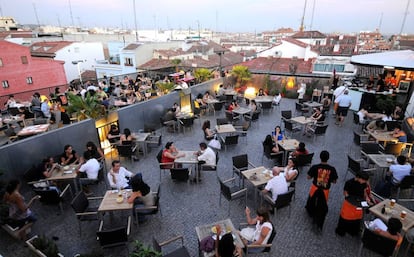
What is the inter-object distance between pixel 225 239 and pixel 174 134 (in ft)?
25.0

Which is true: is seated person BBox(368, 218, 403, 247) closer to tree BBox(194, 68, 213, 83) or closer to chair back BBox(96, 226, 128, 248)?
chair back BBox(96, 226, 128, 248)

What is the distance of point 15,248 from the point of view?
197 inches

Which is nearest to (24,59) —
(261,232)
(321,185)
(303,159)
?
(303,159)

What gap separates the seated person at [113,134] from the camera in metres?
8.69

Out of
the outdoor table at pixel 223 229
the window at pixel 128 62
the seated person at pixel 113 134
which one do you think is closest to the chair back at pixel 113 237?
the outdoor table at pixel 223 229

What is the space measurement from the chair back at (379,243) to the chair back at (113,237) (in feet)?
13.6

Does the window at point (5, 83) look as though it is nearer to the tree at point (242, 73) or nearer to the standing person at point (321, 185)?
the tree at point (242, 73)

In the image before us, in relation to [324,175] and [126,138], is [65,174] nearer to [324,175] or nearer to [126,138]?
[126,138]

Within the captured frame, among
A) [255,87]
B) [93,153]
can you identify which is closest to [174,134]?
[93,153]

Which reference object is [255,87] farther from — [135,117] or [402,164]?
[402,164]

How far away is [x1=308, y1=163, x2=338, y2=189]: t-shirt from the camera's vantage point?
5082 mm

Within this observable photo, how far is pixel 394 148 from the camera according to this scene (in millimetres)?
7566

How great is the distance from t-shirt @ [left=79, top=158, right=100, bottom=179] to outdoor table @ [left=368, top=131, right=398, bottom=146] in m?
8.58

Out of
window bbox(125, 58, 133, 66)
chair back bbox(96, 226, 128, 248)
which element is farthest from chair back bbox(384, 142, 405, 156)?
window bbox(125, 58, 133, 66)
